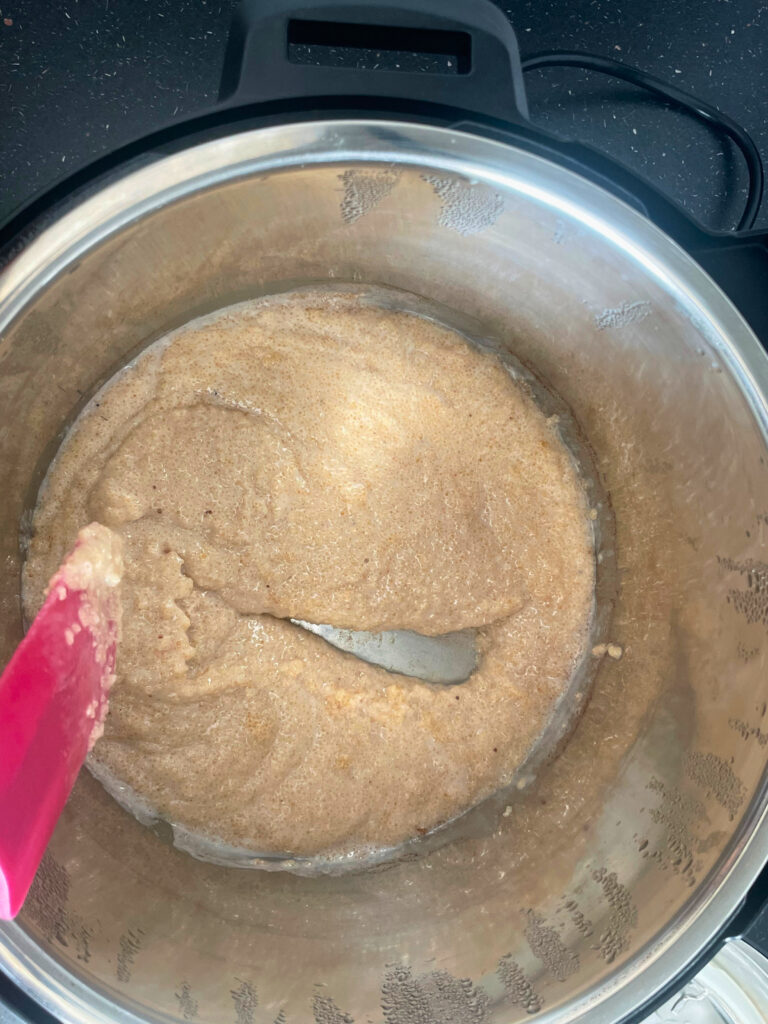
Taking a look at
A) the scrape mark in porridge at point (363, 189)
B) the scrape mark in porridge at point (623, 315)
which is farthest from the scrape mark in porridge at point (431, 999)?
the scrape mark in porridge at point (363, 189)

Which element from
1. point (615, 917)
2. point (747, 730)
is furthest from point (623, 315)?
point (615, 917)

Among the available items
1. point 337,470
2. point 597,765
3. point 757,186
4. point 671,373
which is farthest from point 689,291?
point 597,765

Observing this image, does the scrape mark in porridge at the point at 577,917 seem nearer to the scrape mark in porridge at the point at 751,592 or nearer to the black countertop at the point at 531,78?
the scrape mark in porridge at the point at 751,592

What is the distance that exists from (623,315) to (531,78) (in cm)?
45

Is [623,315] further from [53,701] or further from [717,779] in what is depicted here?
[53,701]

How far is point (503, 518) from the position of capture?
1.16 m

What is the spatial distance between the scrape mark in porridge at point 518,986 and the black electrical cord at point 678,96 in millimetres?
1081

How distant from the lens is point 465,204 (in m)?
0.91

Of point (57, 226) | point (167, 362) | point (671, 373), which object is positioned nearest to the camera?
point (57, 226)

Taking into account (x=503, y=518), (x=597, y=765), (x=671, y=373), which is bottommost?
(x=597, y=765)

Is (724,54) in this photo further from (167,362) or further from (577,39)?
(167,362)

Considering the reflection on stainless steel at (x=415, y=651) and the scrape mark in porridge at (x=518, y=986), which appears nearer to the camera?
→ the scrape mark in porridge at (x=518, y=986)

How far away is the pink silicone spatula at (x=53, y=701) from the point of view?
76 centimetres

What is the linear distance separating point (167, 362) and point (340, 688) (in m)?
0.53
